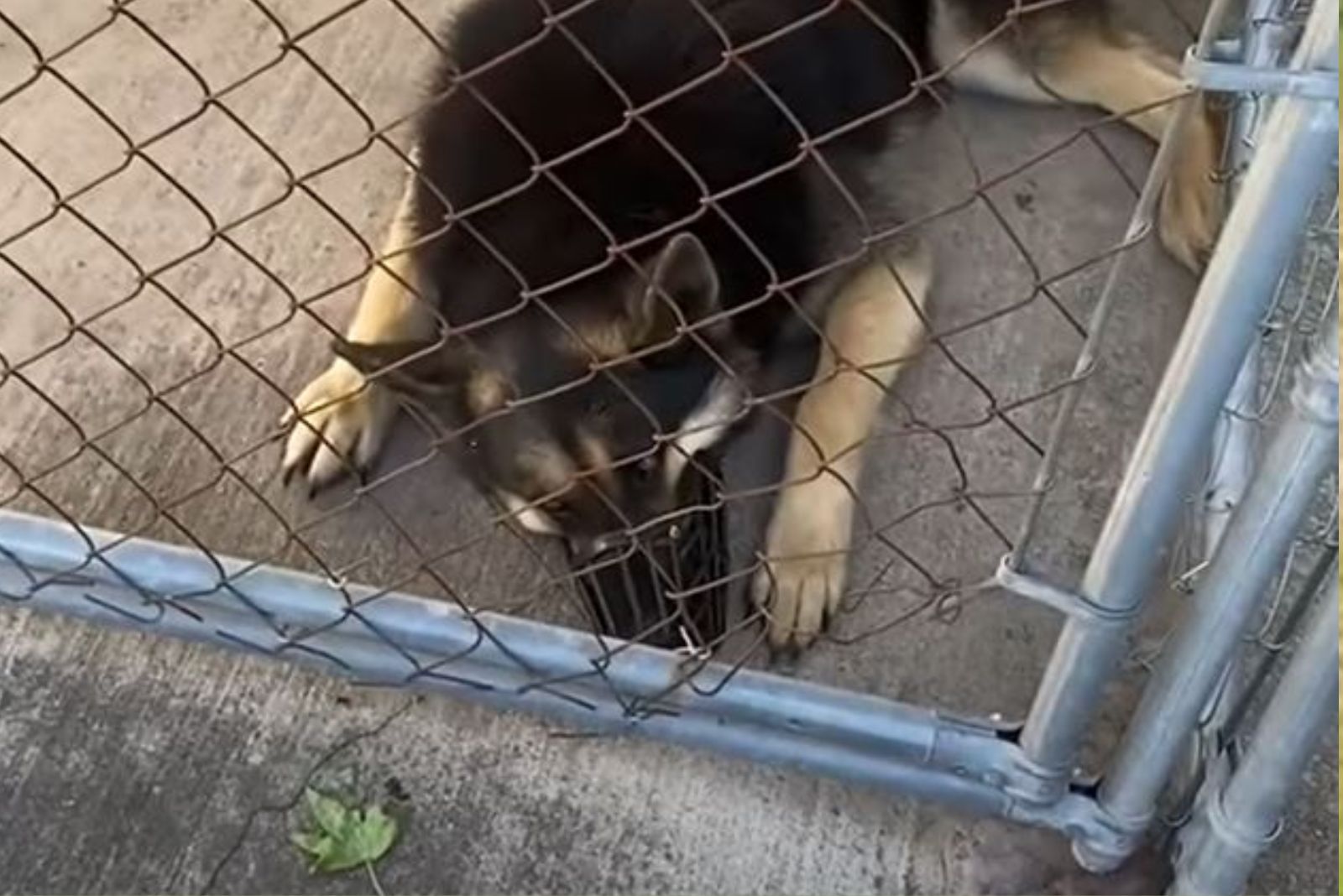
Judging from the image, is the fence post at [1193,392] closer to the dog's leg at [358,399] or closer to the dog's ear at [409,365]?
the dog's ear at [409,365]

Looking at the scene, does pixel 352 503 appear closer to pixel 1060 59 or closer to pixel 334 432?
pixel 334 432

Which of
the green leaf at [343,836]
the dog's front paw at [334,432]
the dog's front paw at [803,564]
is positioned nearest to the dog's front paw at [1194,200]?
the dog's front paw at [803,564]

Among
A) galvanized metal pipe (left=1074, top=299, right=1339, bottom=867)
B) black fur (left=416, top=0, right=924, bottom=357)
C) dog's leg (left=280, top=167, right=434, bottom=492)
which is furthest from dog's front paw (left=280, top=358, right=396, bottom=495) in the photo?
galvanized metal pipe (left=1074, top=299, right=1339, bottom=867)

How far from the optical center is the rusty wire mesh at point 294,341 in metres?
2.77

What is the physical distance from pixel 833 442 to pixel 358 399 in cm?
70

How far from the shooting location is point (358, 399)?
2.92 metres

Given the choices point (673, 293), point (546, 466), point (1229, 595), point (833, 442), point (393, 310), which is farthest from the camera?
point (393, 310)

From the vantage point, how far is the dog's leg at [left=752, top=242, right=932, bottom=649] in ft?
8.92

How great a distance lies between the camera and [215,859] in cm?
252

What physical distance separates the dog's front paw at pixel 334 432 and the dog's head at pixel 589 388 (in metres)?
0.31

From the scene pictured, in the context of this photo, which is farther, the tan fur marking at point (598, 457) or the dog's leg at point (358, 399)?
the dog's leg at point (358, 399)

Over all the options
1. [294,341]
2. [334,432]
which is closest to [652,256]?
[334,432]

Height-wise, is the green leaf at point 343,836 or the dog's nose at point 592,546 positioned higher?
the dog's nose at point 592,546

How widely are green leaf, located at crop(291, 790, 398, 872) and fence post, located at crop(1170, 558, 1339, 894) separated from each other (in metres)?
0.98
